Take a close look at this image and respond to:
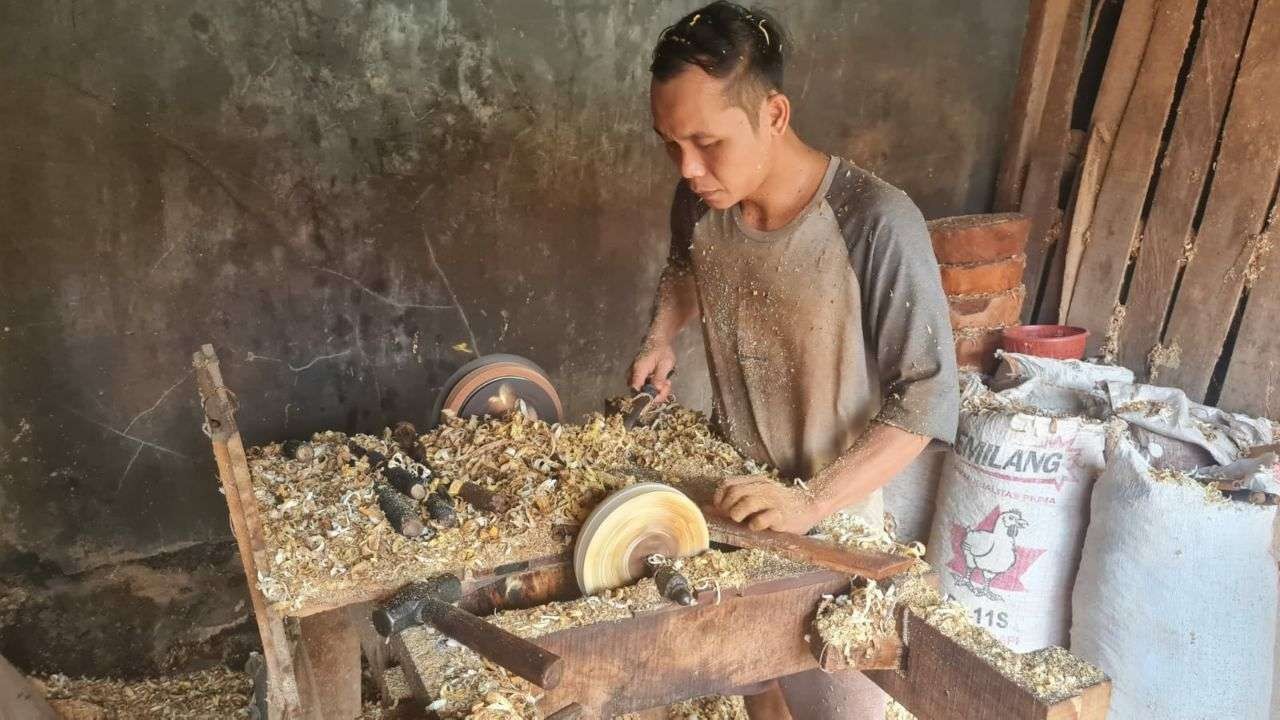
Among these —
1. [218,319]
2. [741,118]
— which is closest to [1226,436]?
[741,118]

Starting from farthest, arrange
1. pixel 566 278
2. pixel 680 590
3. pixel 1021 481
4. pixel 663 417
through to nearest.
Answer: pixel 566 278, pixel 1021 481, pixel 663 417, pixel 680 590

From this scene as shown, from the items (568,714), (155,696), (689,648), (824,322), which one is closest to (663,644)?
(689,648)

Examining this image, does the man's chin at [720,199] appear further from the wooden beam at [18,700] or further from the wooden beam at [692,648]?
the wooden beam at [18,700]

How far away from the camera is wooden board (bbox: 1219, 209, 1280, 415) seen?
13.2ft

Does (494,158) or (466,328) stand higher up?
(494,158)

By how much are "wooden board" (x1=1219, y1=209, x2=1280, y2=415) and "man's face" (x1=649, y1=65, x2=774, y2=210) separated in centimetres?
324

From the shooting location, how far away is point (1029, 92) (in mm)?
5211

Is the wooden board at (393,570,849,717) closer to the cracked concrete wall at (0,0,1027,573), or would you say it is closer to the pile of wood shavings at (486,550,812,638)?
the pile of wood shavings at (486,550,812,638)

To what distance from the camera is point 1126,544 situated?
3.14 metres

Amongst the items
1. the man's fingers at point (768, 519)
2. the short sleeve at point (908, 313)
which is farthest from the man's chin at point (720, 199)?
the man's fingers at point (768, 519)

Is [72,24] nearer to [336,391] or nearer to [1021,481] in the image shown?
[336,391]

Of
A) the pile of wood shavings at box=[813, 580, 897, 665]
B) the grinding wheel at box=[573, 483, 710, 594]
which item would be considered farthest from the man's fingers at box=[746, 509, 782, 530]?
the pile of wood shavings at box=[813, 580, 897, 665]

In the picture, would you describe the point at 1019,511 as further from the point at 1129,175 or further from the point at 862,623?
the point at 1129,175

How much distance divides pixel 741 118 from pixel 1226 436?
9.29 feet
